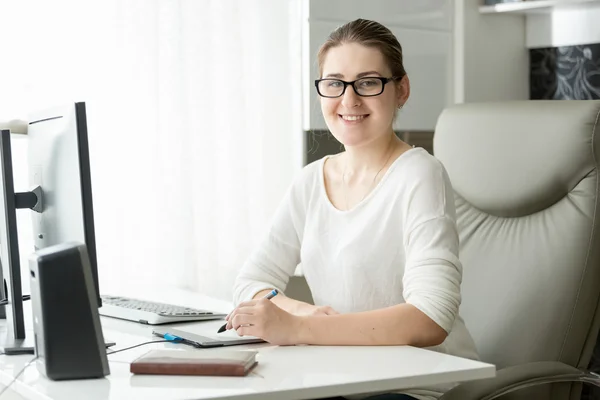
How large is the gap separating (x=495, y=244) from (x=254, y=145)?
1176 mm

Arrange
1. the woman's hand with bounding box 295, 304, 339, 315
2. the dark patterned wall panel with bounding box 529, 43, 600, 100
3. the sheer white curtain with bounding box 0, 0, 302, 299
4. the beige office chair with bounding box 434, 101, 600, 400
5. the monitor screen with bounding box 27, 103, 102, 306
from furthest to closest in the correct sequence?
the dark patterned wall panel with bounding box 529, 43, 600, 100, the sheer white curtain with bounding box 0, 0, 302, 299, the beige office chair with bounding box 434, 101, 600, 400, the woman's hand with bounding box 295, 304, 339, 315, the monitor screen with bounding box 27, 103, 102, 306

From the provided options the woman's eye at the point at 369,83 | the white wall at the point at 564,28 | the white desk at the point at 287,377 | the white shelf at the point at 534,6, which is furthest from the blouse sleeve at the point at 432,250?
the white wall at the point at 564,28

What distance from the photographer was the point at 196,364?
144 cm

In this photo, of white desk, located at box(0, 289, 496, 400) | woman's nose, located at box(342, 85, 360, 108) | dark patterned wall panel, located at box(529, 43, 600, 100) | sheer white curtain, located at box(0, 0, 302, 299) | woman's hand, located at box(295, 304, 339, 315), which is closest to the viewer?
white desk, located at box(0, 289, 496, 400)

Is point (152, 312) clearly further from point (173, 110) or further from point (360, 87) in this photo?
point (173, 110)

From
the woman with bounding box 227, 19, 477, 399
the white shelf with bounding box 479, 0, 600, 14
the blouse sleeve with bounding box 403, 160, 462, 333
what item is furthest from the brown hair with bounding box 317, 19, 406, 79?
the white shelf with bounding box 479, 0, 600, 14

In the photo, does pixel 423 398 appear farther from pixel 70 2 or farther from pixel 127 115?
pixel 70 2

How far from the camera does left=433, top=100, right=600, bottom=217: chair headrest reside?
2.07 m

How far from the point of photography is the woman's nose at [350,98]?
6.37 feet

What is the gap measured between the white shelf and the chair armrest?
5.48 feet

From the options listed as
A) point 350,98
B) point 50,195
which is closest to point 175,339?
point 50,195

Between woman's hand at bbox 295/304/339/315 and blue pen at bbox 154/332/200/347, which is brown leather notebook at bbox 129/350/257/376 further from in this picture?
woman's hand at bbox 295/304/339/315

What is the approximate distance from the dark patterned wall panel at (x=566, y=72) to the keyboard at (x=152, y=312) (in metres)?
1.92

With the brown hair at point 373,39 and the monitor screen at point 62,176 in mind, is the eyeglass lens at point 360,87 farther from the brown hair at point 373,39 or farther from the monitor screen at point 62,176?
the monitor screen at point 62,176
